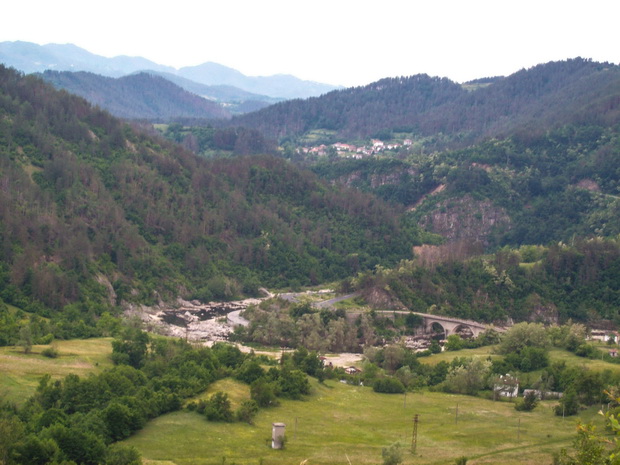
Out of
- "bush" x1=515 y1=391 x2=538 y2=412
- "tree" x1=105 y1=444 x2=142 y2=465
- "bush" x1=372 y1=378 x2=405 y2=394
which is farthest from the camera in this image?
"bush" x1=372 y1=378 x2=405 y2=394

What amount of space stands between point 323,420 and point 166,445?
1434 centimetres

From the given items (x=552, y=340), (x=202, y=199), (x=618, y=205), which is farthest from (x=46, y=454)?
(x=618, y=205)

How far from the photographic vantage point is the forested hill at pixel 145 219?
369 feet

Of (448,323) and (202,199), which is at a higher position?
(202,199)

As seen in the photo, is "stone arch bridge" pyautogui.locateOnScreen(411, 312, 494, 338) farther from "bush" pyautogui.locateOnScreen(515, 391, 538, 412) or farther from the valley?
"bush" pyautogui.locateOnScreen(515, 391, 538, 412)

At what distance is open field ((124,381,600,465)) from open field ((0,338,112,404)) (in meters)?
11.9

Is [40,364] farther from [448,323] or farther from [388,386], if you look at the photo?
Answer: [448,323]

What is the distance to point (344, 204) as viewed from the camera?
181250mm

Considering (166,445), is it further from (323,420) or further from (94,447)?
(323,420)

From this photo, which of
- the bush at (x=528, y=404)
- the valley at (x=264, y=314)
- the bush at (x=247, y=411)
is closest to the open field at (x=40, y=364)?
the valley at (x=264, y=314)

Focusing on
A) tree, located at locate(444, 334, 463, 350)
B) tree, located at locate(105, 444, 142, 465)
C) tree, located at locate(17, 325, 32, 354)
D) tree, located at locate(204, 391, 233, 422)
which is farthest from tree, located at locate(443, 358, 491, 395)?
tree, located at locate(105, 444, 142, 465)

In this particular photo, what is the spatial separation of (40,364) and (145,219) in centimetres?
7374

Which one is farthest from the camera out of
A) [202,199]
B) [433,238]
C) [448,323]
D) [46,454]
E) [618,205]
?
[433,238]

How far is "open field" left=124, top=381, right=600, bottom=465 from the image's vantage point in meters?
54.6
